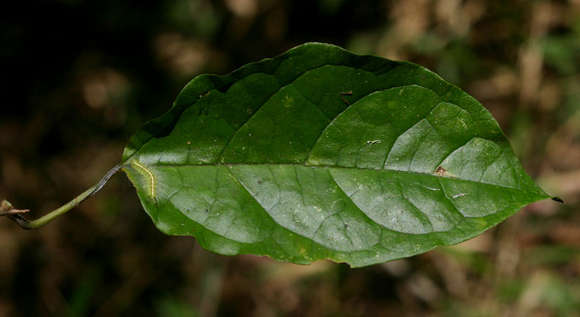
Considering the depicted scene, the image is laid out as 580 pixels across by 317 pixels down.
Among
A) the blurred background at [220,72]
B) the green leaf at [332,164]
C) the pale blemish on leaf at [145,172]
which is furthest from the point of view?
the blurred background at [220,72]

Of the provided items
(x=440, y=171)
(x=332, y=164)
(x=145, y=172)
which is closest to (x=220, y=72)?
(x=145, y=172)

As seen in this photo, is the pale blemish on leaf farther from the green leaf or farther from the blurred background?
the blurred background

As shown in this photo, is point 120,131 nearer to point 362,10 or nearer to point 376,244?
point 362,10

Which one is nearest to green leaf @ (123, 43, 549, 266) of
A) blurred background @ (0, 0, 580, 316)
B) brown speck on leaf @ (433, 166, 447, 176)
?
brown speck on leaf @ (433, 166, 447, 176)

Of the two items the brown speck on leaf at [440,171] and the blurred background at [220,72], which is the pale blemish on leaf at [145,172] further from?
the blurred background at [220,72]

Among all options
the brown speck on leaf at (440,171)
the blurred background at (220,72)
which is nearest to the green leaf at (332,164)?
the brown speck on leaf at (440,171)

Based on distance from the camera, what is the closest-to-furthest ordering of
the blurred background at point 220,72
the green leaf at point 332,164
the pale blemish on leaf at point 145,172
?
the green leaf at point 332,164, the pale blemish on leaf at point 145,172, the blurred background at point 220,72

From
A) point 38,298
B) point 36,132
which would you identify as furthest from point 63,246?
point 36,132
